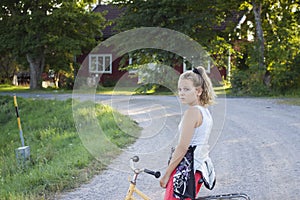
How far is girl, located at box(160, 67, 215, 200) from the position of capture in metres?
3.12

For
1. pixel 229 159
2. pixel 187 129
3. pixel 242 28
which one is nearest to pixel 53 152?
pixel 229 159

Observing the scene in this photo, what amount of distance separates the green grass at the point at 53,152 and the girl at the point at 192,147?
79.8 inches

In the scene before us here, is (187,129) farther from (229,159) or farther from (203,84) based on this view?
(229,159)

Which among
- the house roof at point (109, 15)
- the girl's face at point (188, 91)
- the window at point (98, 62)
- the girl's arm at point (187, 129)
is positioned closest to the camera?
the girl's arm at point (187, 129)

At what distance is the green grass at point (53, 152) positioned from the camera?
565 centimetres

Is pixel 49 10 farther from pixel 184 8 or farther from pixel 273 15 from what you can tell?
pixel 273 15

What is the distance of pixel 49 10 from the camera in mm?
26156

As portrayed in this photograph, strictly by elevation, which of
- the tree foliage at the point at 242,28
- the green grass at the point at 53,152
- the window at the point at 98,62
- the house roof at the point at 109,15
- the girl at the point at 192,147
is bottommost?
the green grass at the point at 53,152

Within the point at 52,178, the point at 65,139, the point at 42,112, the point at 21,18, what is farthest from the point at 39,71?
the point at 52,178

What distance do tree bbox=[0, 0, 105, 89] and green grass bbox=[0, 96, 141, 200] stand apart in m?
9.83

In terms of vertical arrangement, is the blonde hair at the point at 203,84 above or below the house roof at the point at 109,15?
below

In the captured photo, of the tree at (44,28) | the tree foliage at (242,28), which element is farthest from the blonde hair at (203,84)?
the tree at (44,28)

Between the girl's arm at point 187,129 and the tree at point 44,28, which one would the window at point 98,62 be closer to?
the tree at point 44,28

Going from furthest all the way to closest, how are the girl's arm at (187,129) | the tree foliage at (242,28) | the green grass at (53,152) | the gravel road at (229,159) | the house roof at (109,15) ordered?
the house roof at (109,15) → the tree foliage at (242,28) → the green grass at (53,152) → the gravel road at (229,159) → the girl's arm at (187,129)
